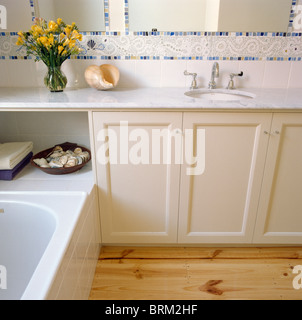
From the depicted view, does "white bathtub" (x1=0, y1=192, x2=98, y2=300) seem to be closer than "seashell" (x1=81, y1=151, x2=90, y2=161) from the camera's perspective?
A: Yes

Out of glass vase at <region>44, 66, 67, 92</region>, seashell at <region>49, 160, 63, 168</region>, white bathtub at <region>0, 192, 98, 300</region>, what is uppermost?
glass vase at <region>44, 66, 67, 92</region>

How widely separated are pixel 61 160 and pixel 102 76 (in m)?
0.55

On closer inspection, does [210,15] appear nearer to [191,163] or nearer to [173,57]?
[173,57]

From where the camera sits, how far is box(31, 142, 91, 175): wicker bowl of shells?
156 centimetres

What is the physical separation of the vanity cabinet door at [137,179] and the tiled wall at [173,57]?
52 cm

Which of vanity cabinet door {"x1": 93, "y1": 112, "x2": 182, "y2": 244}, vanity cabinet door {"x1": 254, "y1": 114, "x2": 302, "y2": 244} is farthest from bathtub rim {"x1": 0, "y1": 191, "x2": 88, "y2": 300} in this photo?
vanity cabinet door {"x1": 254, "y1": 114, "x2": 302, "y2": 244}

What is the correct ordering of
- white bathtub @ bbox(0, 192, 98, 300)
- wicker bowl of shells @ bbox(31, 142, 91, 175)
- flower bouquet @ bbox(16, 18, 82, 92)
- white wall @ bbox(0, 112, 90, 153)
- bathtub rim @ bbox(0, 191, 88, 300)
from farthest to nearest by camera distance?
white wall @ bbox(0, 112, 90, 153) → wicker bowl of shells @ bbox(31, 142, 91, 175) → flower bouquet @ bbox(16, 18, 82, 92) → white bathtub @ bbox(0, 192, 98, 300) → bathtub rim @ bbox(0, 191, 88, 300)

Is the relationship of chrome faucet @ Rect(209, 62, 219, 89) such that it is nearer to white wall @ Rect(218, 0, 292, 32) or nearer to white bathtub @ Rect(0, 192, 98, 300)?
white wall @ Rect(218, 0, 292, 32)

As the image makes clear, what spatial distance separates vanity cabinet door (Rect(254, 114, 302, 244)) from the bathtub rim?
3.20 ft

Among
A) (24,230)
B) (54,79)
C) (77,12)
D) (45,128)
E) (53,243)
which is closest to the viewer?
(53,243)

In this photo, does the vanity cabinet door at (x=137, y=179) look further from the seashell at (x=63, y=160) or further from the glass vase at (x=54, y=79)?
the glass vase at (x=54, y=79)

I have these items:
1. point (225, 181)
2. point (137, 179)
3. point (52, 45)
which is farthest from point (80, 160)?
point (225, 181)

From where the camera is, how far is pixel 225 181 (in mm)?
1487

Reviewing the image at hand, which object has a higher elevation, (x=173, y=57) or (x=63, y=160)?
(x=173, y=57)
